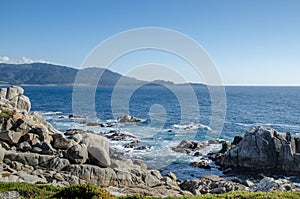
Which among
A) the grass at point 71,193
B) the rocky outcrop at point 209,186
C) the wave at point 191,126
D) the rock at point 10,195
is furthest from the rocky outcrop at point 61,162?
the wave at point 191,126

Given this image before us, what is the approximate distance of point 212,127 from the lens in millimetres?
71750

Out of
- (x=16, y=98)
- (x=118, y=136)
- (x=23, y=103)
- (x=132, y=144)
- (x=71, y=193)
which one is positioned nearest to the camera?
(x=71, y=193)

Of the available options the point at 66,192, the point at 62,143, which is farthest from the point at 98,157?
the point at 66,192

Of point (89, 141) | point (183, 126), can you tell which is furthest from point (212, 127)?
point (89, 141)

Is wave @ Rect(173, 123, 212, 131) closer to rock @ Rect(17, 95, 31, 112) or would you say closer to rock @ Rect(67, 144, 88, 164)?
rock @ Rect(17, 95, 31, 112)

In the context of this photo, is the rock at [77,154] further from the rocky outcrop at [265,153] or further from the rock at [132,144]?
the rocky outcrop at [265,153]

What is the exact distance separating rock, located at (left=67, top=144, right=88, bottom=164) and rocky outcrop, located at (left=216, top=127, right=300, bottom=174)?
80.7 feet

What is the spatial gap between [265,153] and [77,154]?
28.8 metres

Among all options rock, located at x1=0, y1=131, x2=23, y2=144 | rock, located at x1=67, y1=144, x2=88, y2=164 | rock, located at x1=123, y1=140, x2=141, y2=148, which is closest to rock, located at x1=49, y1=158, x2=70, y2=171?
rock, located at x1=67, y1=144, x2=88, y2=164

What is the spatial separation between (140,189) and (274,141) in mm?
27014

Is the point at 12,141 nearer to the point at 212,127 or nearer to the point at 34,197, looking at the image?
the point at 34,197

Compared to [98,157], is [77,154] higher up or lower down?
higher up

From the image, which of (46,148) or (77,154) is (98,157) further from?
(46,148)

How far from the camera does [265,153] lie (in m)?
41.3
